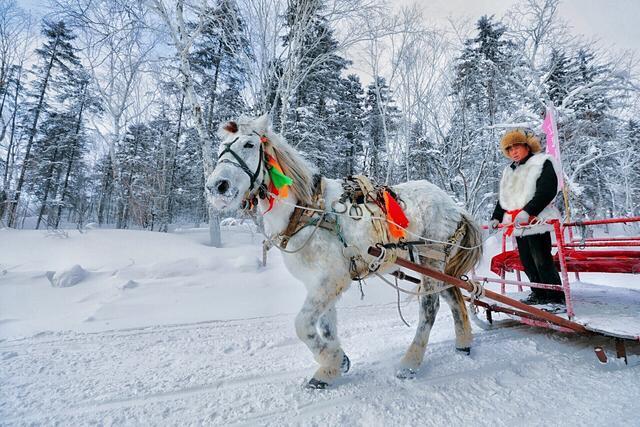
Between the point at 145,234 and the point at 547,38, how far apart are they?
17.7m

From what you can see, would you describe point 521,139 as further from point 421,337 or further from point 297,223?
point 297,223

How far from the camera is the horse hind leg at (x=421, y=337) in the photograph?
249 cm

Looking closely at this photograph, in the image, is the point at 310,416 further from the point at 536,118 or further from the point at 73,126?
the point at 73,126

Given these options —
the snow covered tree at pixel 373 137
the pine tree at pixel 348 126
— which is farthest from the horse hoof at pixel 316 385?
the snow covered tree at pixel 373 137

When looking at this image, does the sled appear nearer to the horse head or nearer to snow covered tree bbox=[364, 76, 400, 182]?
the horse head

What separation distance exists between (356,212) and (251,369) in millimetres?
1666

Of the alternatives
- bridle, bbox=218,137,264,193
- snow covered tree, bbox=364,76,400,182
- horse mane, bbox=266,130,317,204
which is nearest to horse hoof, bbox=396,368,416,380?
horse mane, bbox=266,130,317,204

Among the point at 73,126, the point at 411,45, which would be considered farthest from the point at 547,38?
the point at 73,126

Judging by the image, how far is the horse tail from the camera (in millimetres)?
3146

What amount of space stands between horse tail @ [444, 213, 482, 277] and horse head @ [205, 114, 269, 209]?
7.12 ft

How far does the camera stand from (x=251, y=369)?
8.68 ft

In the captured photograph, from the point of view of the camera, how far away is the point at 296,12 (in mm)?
8102

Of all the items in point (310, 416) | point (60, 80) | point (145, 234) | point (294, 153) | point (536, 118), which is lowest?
point (310, 416)

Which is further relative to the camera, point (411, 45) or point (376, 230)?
point (411, 45)
